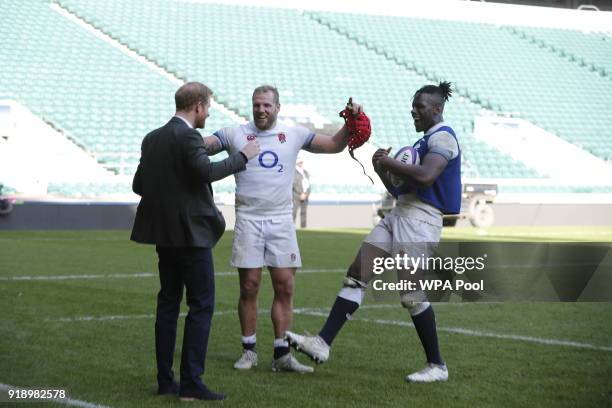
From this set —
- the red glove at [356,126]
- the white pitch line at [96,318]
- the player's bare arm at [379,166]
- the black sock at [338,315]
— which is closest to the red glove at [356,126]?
the red glove at [356,126]

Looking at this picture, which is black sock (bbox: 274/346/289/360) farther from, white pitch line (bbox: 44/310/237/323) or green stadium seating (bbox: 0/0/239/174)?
green stadium seating (bbox: 0/0/239/174)

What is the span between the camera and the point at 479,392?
676cm

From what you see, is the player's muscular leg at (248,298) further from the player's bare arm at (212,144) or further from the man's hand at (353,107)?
the man's hand at (353,107)

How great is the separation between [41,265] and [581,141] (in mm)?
27106

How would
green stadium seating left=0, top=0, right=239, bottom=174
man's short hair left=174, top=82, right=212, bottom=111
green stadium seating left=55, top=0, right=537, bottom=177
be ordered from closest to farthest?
man's short hair left=174, top=82, right=212, bottom=111 → green stadium seating left=0, top=0, right=239, bottom=174 → green stadium seating left=55, top=0, right=537, bottom=177

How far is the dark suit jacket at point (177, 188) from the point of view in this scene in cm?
637

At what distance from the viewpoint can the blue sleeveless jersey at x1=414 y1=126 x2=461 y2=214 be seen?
728 centimetres

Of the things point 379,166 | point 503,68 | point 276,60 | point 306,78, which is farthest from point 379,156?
point 503,68

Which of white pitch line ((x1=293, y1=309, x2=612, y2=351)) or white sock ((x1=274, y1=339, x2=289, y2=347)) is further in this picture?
white pitch line ((x1=293, y1=309, x2=612, y2=351))

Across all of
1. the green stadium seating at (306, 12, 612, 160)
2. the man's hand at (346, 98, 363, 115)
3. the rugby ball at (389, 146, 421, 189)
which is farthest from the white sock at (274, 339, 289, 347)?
the green stadium seating at (306, 12, 612, 160)

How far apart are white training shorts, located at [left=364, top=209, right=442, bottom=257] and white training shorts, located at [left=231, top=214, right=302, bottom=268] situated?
25.4 inches

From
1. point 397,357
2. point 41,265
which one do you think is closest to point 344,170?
point 41,265

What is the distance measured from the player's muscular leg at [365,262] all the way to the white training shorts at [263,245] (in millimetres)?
483

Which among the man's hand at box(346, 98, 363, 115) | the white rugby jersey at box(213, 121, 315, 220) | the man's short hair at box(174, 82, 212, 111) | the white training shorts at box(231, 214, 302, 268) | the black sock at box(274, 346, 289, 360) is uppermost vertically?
the man's short hair at box(174, 82, 212, 111)
